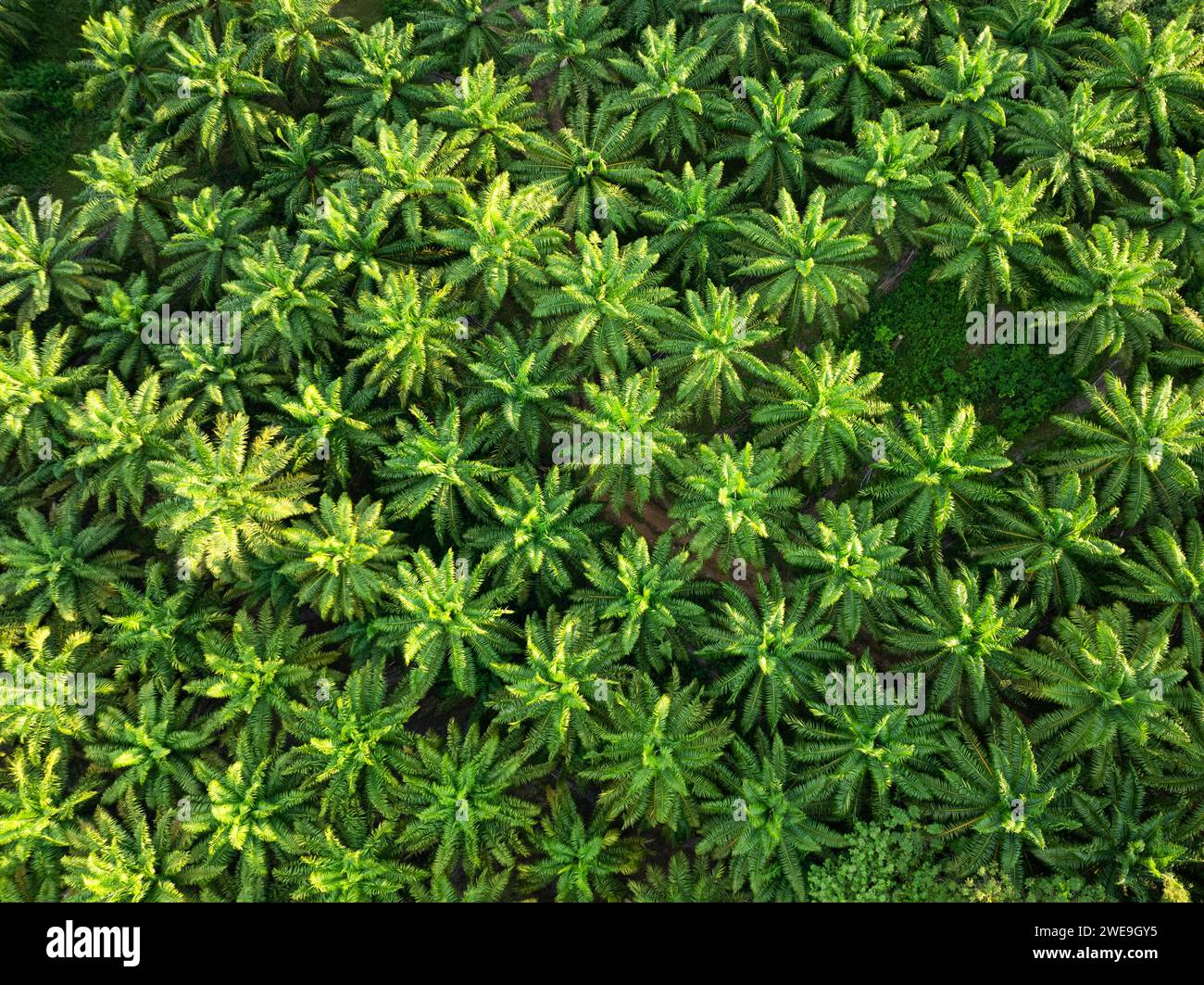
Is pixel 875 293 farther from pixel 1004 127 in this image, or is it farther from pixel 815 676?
pixel 815 676

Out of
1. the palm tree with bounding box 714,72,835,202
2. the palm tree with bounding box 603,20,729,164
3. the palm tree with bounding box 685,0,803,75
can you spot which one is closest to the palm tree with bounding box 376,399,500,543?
the palm tree with bounding box 603,20,729,164

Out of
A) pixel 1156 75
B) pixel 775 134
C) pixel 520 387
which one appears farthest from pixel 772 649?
pixel 1156 75

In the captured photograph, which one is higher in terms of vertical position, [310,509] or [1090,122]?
[1090,122]

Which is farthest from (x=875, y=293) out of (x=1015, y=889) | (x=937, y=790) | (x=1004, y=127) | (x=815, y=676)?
(x=1015, y=889)

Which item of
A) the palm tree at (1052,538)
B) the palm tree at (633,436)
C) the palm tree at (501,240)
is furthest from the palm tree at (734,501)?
the palm tree at (501,240)

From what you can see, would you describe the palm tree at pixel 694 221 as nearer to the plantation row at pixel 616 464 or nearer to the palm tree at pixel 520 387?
the plantation row at pixel 616 464

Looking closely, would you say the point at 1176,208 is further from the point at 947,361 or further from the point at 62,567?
the point at 62,567
